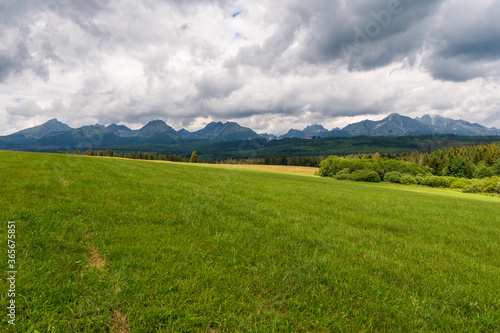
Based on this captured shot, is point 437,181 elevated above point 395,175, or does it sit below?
below

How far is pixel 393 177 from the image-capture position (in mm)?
83250

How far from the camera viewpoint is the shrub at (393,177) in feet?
271

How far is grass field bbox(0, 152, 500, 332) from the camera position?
4336 millimetres

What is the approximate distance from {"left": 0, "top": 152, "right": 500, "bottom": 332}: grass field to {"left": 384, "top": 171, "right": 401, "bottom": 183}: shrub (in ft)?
278

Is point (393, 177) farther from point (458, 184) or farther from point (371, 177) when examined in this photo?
point (458, 184)

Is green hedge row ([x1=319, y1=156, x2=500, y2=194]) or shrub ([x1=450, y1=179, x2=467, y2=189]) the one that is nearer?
green hedge row ([x1=319, y1=156, x2=500, y2=194])

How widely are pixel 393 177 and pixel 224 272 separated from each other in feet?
313

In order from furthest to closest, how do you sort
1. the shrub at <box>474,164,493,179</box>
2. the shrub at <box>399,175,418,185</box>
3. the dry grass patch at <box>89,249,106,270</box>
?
the shrub at <box>474,164,493,179</box> → the shrub at <box>399,175,418,185</box> → the dry grass patch at <box>89,249,106,270</box>

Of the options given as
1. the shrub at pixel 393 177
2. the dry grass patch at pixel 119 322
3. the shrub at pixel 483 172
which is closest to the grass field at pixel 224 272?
the dry grass patch at pixel 119 322

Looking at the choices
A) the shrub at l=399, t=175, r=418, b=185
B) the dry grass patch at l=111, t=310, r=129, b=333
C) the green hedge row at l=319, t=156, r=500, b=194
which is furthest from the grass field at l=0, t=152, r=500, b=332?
the shrub at l=399, t=175, r=418, b=185

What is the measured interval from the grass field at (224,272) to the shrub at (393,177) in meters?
84.7

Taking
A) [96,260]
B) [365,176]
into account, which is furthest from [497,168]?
[96,260]

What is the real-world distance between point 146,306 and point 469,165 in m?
146

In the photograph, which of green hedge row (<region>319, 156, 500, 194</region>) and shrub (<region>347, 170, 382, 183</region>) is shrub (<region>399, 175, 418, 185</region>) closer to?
green hedge row (<region>319, 156, 500, 194</region>)
